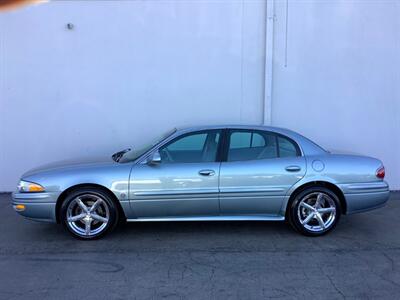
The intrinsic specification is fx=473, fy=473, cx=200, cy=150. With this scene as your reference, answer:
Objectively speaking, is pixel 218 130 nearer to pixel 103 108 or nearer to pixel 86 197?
pixel 86 197

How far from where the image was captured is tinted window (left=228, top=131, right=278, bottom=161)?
5.86m

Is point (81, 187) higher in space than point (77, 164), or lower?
lower

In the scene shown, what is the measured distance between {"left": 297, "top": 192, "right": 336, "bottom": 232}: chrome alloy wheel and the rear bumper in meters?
0.21

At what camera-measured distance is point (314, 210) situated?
5852 millimetres

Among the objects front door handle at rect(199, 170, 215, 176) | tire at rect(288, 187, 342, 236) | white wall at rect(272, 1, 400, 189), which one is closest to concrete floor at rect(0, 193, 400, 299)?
tire at rect(288, 187, 342, 236)

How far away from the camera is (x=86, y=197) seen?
5703 millimetres

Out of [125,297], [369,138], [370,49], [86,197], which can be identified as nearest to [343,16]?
[370,49]

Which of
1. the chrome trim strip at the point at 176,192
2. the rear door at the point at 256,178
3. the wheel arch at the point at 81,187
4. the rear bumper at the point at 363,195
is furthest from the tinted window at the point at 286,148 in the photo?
the wheel arch at the point at 81,187

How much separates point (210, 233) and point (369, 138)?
4268mm

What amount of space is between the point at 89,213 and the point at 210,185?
1.50 m

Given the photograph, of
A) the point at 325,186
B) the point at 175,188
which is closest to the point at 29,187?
the point at 175,188

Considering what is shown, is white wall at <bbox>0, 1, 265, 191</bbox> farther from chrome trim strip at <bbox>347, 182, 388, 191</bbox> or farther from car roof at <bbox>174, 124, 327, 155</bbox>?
chrome trim strip at <bbox>347, 182, 388, 191</bbox>

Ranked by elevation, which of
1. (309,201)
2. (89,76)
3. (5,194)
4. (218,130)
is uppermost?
(89,76)

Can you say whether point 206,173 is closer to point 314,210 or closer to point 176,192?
point 176,192
